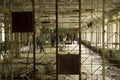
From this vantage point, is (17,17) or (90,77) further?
(90,77)

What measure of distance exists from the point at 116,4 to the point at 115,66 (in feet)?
13.0

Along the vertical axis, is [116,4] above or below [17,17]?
above

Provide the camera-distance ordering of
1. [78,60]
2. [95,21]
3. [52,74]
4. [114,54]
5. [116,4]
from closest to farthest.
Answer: [78,60], [52,74], [116,4], [114,54], [95,21]

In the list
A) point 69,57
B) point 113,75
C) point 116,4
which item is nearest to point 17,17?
point 69,57

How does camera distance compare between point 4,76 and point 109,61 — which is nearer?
point 4,76

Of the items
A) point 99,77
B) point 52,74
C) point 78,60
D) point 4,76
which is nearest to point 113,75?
point 99,77

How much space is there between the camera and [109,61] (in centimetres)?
1927

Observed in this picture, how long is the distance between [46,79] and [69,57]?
2841 mm

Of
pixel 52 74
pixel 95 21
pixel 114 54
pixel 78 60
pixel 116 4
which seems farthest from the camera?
pixel 95 21

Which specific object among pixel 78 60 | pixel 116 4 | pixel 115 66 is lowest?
pixel 115 66

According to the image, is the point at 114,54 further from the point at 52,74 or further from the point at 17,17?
the point at 17,17

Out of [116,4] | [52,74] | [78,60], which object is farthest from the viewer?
[116,4]

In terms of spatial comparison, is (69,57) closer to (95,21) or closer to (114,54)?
(114,54)

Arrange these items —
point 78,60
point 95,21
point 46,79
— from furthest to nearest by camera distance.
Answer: point 95,21 < point 46,79 < point 78,60
